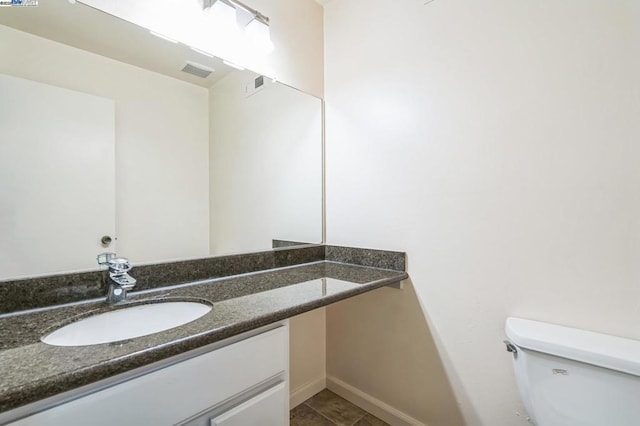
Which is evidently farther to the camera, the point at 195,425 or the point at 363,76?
the point at 363,76

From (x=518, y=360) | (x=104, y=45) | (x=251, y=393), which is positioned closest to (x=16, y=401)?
(x=251, y=393)

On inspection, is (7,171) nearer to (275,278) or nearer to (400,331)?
(275,278)

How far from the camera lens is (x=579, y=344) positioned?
0.88m

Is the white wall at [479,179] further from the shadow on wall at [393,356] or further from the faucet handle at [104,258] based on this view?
the faucet handle at [104,258]

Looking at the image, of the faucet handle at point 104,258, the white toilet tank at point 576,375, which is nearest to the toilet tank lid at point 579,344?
the white toilet tank at point 576,375

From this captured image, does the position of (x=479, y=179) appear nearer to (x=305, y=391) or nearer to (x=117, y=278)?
(x=117, y=278)

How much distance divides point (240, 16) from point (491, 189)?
1.42m

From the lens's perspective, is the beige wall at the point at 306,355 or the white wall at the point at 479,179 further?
the beige wall at the point at 306,355

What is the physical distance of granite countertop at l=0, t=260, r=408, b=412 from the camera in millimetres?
527

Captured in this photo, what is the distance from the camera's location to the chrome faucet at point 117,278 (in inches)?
37.3

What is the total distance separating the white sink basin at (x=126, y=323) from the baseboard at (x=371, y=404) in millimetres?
1194

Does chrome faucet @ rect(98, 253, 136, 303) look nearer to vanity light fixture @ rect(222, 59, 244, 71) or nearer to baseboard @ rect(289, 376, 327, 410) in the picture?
vanity light fixture @ rect(222, 59, 244, 71)

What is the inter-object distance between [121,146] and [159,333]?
2.57 feet

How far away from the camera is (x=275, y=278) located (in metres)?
1.32
